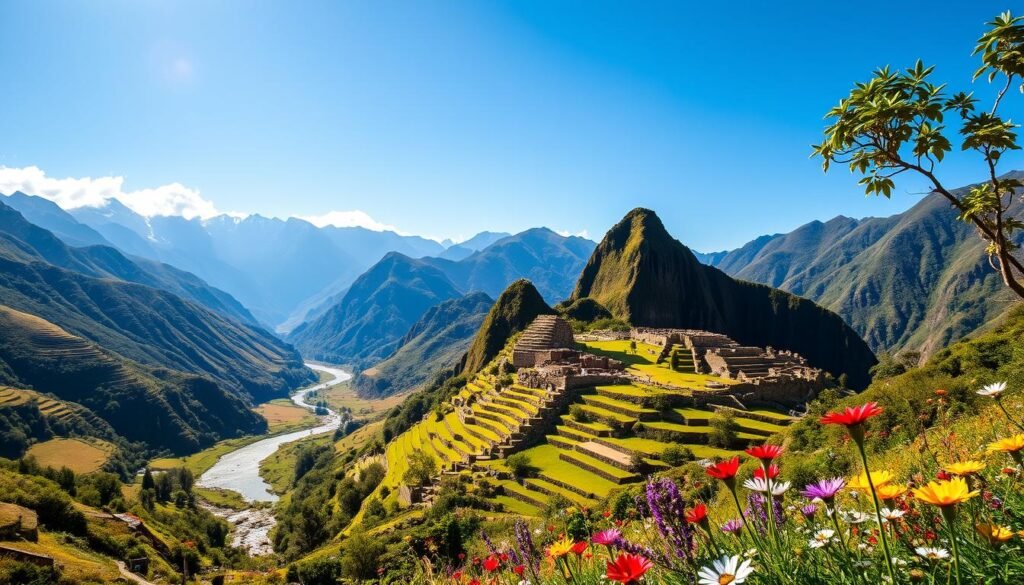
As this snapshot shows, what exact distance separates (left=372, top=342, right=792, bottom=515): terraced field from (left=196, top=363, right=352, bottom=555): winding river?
41.5 m

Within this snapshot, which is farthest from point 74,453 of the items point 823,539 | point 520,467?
point 823,539

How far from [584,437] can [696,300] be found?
462 ft

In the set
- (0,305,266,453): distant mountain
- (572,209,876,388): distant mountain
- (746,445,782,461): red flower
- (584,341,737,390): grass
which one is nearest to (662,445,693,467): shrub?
(584,341,737,390): grass

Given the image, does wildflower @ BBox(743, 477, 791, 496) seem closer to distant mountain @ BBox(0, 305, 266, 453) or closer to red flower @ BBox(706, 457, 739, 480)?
red flower @ BBox(706, 457, 739, 480)

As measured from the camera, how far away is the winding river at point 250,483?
263ft

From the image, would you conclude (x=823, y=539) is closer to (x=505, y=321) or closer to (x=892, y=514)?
(x=892, y=514)

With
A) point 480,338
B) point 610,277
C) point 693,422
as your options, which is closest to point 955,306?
point 610,277

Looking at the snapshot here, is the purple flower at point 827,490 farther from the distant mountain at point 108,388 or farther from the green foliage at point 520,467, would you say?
the distant mountain at point 108,388

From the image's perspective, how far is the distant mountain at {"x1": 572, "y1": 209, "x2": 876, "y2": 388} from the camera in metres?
156

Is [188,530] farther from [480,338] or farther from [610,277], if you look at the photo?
[610,277]

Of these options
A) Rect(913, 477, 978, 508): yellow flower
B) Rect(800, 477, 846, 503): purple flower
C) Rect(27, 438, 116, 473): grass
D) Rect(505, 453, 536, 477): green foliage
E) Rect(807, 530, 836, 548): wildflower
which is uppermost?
Rect(913, 477, 978, 508): yellow flower

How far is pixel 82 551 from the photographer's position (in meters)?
30.5

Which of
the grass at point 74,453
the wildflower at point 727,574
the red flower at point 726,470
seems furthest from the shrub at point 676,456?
the grass at point 74,453

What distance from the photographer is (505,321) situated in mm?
115375
